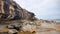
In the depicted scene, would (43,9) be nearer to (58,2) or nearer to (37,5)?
(37,5)

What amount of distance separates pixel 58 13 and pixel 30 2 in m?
0.88

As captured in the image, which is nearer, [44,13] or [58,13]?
[58,13]

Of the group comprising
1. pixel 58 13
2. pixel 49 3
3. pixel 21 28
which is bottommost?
pixel 21 28

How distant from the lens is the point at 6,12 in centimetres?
432

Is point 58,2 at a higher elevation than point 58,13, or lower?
higher

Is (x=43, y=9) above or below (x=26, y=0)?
below

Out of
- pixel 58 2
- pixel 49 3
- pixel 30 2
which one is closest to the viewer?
pixel 58 2

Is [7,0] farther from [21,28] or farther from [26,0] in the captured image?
[21,28]

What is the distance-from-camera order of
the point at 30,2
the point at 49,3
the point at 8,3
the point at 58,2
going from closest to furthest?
1. the point at 58,2
2. the point at 49,3
3. the point at 30,2
4. the point at 8,3

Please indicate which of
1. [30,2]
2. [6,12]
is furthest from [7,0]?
[30,2]

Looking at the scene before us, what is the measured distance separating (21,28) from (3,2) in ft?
3.60

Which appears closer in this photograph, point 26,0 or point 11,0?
point 26,0

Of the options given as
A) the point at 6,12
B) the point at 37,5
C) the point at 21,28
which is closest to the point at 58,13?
the point at 37,5

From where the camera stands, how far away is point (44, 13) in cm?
396
